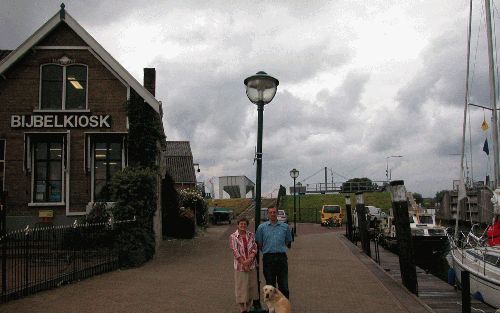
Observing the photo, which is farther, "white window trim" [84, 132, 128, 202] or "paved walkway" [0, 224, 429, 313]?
"white window trim" [84, 132, 128, 202]

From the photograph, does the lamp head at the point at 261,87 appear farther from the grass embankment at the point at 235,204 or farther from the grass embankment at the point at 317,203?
the grass embankment at the point at 235,204

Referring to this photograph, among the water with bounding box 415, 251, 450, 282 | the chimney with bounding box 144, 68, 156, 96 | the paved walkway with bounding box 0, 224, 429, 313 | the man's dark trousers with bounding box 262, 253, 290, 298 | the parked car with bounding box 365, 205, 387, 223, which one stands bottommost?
the water with bounding box 415, 251, 450, 282

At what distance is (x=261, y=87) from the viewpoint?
9680 millimetres

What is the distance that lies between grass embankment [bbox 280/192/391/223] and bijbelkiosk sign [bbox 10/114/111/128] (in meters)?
37.3

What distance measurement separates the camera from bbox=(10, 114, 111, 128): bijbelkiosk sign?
62.5 feet

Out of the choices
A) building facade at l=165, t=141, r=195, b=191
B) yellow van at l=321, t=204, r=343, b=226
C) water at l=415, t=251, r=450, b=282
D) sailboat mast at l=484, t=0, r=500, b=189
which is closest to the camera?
sailboat mast at l=484, t=0, r=500, b=189

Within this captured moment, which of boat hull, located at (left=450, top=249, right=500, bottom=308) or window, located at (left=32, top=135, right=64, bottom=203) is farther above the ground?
window, located at (left=32, top=135, right=64, bottom=203)

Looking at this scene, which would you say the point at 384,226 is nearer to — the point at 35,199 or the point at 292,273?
the point at 292,273

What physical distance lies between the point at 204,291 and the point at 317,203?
5262 cm

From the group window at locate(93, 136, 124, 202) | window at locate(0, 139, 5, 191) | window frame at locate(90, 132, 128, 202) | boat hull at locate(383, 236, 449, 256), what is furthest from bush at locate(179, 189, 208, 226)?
boat hull at locate(383, 236, 449, 256)

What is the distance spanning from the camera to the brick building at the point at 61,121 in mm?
18875

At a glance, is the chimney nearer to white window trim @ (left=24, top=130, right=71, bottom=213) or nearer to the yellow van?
white window trim @ (left=24, top=130, right=71, bottom=213)

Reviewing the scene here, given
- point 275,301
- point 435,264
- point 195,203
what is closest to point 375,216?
point 195,203

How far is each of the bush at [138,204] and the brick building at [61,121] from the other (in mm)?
2595
